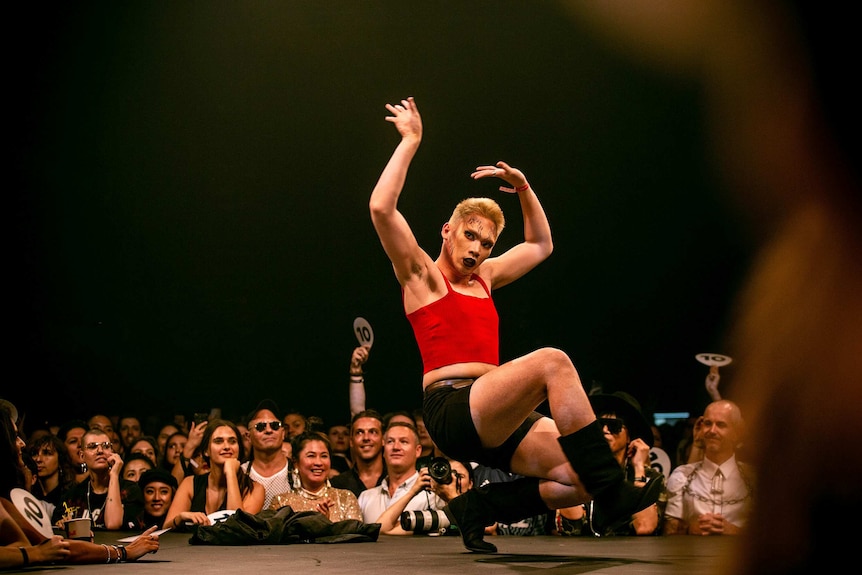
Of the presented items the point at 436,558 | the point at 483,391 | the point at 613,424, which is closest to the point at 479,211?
the point at 483,391

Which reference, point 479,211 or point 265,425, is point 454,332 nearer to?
point 479,211

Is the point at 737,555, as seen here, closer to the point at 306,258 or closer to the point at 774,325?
the point at 774,325

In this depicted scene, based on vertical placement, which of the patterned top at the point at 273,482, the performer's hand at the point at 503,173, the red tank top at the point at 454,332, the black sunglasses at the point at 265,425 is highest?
the performer's hand at the point at 503,173

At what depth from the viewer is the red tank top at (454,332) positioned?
3.90 m

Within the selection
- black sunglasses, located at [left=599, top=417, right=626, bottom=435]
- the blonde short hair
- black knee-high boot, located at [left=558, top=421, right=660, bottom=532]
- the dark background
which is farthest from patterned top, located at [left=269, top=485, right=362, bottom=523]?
the dark background

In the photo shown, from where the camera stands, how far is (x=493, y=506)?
3.93 m

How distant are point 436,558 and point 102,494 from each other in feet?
10.7

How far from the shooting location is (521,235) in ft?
40.3

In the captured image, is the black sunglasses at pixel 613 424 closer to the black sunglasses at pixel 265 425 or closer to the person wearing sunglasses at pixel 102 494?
the black sunglasses at pixel 265 425

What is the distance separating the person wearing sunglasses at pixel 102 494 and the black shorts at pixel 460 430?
2.84 metres

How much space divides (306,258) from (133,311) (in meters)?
2.48

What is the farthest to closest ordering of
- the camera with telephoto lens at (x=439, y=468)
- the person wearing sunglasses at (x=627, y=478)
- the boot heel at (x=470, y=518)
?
the person wearing sunglasses at (x=627, y=478)
the camera with telephoto lens at (x=439, y=468)
the boot heel at (x=470, y=518)

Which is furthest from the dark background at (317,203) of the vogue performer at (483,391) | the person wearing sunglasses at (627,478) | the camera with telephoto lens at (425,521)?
the vogue performer at (483,391)

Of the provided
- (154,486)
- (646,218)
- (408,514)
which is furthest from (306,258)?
(408,514)
